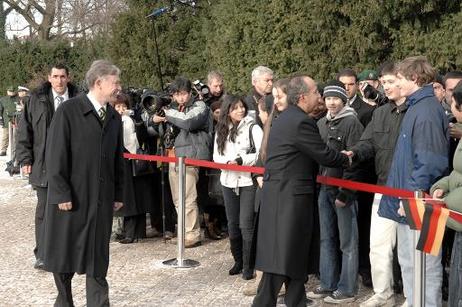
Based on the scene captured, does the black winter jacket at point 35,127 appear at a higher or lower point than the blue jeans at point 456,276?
higher

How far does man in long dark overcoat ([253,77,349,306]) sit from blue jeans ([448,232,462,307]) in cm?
100

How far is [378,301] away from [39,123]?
371cm

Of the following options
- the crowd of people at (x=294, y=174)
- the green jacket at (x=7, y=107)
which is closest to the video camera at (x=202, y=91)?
the crowd of people at (x=294, y=174)

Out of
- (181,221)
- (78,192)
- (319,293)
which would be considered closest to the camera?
(78,192)

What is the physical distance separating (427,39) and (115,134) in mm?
9232

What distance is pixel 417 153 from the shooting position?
Answer: 5.25 metres

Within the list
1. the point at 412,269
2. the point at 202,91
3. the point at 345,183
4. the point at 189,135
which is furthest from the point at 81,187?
the point at 202,91

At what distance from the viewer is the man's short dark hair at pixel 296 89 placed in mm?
5516

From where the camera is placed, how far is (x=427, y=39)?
13.9 meters

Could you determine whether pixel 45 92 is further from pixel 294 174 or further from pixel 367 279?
pixel 367 279

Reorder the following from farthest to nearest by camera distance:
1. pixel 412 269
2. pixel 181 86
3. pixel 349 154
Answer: pixel 181 86 < pixel 349 154 < pixel 412 269

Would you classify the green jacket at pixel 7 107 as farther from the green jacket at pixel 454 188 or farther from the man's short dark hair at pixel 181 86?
the green jacket at pixel 454 188

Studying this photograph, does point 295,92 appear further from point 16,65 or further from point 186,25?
point 16,65

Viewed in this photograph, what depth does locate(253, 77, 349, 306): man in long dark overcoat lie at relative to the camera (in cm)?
539
